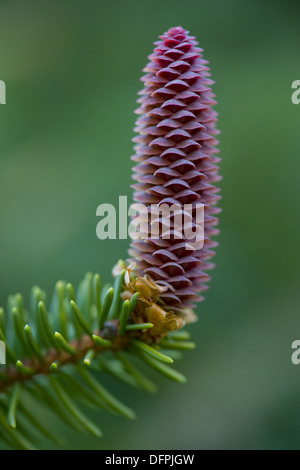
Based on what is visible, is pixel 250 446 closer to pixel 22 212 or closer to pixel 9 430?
pixel 9 430
